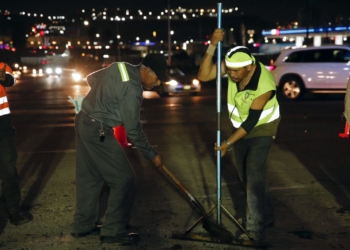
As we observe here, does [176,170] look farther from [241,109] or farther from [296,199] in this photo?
[241,109]

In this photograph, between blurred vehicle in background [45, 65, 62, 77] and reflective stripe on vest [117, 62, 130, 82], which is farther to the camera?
blurred vehicle in background [45, 65, 62, 77]

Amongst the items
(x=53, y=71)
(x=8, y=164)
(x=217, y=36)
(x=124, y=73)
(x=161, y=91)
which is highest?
(x=217, y=36)

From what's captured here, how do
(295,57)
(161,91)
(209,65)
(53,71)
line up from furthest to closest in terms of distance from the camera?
(53,71) < (161,91) < (295,57) < (209,65)

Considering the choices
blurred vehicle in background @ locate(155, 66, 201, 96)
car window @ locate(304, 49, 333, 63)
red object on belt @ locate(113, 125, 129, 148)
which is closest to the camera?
red object on belt @ locate(113, 125, 129, 148)

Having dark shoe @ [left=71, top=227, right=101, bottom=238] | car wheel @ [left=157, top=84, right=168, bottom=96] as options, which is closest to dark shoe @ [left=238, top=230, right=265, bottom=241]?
dark shoe @ [left=71, top=227, right=101, bottom=238]

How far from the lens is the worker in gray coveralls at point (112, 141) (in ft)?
16.2

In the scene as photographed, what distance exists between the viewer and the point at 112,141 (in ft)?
16.7

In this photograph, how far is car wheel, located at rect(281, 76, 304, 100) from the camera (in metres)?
18.8

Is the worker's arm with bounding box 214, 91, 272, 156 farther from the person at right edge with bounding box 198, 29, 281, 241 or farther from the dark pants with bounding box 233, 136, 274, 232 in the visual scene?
the dark pants with bounding box 233, 136, 274, 232

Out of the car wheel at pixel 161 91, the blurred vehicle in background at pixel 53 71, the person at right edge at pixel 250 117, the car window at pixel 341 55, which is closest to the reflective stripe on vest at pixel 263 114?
the person at right edge at pixel 250 117

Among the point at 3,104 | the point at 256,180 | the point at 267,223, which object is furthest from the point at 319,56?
the point at 3,104

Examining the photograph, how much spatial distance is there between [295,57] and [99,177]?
14.8 meters

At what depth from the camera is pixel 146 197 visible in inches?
269

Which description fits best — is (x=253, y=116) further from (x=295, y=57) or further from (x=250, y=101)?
(x=295, y=57)
